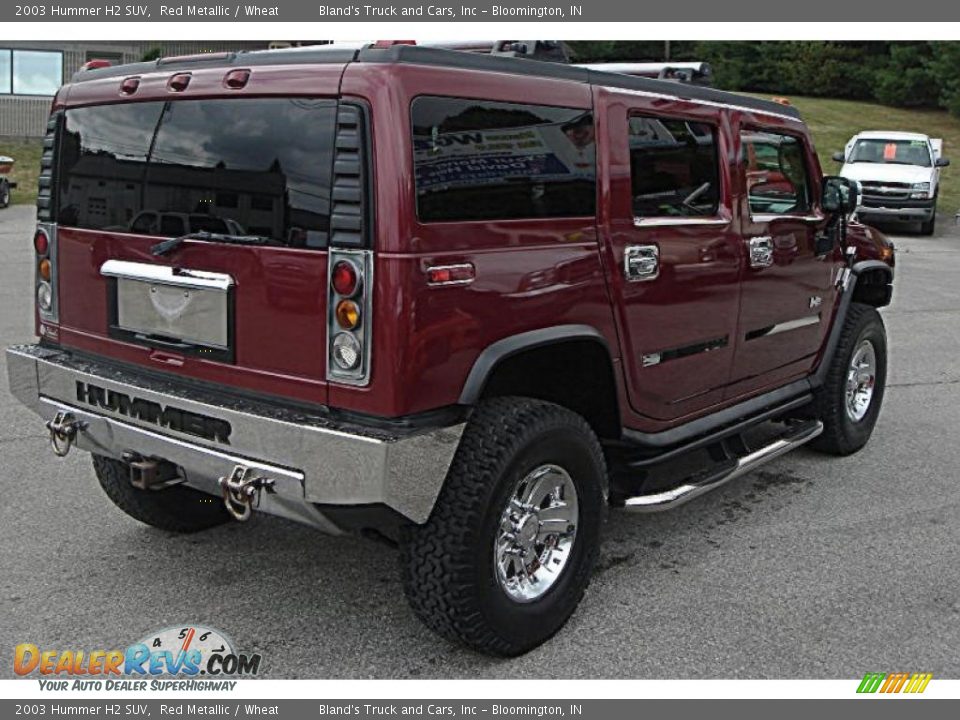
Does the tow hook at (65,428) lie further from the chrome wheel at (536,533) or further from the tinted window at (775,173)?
the tinted window at (775,173)

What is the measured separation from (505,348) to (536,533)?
0.73m

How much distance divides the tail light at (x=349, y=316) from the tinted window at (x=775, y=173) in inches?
91.7

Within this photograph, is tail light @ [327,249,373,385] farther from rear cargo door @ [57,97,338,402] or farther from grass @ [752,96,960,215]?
grass @ [752,96,960,215]

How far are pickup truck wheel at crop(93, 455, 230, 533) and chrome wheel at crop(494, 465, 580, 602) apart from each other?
150cm

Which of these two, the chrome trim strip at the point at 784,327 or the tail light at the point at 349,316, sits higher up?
the tail light at the point at 349,316

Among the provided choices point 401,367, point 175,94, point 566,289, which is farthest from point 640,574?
point 175,94

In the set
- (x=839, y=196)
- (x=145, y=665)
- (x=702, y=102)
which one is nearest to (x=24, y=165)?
(x=839, y=196)

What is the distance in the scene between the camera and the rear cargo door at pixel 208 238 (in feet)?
10.6

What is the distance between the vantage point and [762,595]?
4137mm

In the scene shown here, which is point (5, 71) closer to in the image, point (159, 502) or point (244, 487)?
point (159, 502)

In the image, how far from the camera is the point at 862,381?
6.20 m

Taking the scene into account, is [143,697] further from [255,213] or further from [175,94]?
[175,94]

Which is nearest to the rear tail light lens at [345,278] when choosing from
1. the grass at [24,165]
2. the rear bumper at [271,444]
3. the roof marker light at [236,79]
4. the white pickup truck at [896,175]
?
the rear bumper at [271,444]

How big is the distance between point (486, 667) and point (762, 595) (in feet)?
4.11
